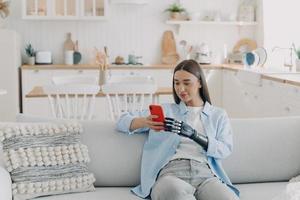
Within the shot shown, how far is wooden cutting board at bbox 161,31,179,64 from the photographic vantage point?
7172 mm

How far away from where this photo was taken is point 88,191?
8.75 feet

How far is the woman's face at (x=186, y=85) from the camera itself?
9.24ft

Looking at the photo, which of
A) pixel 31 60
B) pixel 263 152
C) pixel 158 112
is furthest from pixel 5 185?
pixel 31 60

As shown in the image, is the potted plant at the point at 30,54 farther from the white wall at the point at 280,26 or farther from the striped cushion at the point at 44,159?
the striped cushion at the point at 44,159

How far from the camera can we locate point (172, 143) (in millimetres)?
2732

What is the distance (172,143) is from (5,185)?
86 centimetres

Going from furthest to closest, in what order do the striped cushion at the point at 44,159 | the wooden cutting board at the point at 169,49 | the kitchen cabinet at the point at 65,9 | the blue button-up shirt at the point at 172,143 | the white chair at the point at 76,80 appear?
the wooden cutting board at the point at 169,49, the kitchen cabinet at the point at 65,9, the white chair at the point at 76,80, the blue button-up shirt at the point at 172,143, the striped cushion at the point at 44,159

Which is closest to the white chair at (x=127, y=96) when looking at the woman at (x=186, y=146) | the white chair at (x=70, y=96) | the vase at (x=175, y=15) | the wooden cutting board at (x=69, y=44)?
the white chair at (x=70, y=96)

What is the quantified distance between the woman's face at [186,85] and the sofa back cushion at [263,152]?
11.8 inches

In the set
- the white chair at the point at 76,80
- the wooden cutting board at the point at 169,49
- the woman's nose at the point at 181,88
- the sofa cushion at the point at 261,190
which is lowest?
the sofa cushion at the point at 261,190

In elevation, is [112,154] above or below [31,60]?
A: below

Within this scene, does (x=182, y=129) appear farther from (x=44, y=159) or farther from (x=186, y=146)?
(x=44, y=159)

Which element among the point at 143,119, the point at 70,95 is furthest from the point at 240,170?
the point at 70,95

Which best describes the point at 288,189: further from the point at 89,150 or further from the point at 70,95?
the point at 70,95
